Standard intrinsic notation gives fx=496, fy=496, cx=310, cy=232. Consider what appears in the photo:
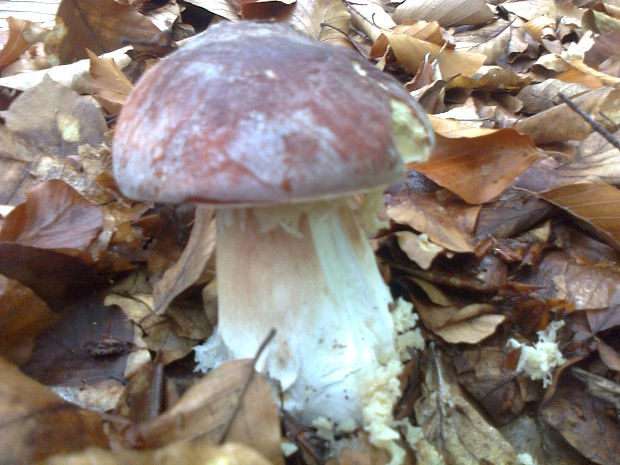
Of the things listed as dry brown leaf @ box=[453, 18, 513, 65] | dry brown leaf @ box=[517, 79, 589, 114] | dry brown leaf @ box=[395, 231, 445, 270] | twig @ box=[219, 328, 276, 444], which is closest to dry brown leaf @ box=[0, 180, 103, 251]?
twig @ box=[219, 328, 276, 444]

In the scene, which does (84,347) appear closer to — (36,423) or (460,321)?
(36,423)

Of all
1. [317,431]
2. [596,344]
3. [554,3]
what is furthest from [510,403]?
[554,3]

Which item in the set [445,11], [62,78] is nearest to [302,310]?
[62,78]

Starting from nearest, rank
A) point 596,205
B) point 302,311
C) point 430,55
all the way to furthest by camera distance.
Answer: point 302,311 < point 596,205 < point 430,55

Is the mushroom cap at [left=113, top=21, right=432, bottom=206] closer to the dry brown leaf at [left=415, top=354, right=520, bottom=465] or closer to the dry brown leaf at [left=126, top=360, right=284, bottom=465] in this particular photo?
the dry brown leaf at [left=126, top=360, right=284, bottom=465]

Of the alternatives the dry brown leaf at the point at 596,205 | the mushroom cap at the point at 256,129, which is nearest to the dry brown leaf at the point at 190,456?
the mushroom cap at the point at 256,129
